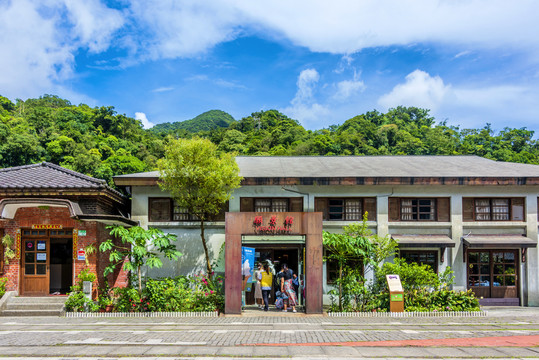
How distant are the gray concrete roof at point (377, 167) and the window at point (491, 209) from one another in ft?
3.96

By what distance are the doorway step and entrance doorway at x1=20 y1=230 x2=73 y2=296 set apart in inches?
26.3

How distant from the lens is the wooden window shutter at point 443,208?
18.9m

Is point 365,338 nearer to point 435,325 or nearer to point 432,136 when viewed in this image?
point 435,325

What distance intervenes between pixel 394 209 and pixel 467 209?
3.10 m

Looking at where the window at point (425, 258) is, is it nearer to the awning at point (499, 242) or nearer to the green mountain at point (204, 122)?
the awning at point (499, 242)

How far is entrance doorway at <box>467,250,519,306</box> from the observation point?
61.4 ft

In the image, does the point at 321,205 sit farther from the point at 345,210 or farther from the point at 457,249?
the point at 457,249

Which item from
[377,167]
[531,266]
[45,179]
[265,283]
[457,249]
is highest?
[377,167]

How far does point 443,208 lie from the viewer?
62.2ft

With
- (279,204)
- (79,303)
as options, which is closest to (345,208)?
(279,204)

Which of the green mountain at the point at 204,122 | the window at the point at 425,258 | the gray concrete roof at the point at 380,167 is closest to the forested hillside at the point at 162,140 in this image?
the gray concrete roof at the point at 380,167

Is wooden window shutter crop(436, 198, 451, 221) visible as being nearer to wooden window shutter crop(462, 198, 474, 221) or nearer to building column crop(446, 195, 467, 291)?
building column crop(446, 195, 467, 291)

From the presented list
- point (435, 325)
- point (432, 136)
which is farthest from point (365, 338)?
point (432, 136)

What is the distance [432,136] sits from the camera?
65.8m
